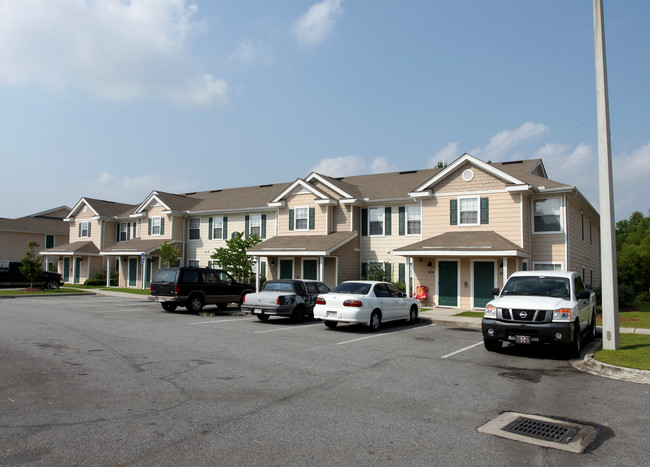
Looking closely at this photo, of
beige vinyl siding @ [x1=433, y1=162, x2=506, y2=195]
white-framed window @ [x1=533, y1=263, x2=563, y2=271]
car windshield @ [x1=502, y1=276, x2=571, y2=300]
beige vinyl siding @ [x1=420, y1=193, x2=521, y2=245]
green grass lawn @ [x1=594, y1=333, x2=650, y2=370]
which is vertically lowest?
green grass lawn @ [x1=594, y1=333, x2=650, y2=370]

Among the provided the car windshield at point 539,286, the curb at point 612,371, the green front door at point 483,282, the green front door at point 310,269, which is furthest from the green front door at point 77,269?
the curb at point 612,371

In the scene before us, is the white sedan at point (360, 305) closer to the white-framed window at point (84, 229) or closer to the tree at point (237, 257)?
the tree at point (237, 257)

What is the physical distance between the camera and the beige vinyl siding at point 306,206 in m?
28.2

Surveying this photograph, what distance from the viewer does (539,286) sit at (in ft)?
39.4

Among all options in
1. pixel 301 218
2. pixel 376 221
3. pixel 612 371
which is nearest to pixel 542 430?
pixel 612 371

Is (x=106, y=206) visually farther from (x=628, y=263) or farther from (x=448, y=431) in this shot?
(x=628, y=263)

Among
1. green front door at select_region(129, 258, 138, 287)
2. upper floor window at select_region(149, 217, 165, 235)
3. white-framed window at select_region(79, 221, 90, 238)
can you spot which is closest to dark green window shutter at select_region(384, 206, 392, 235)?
upper floor window at select_region(149, 217, 165, 235)

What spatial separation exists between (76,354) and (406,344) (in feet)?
25.0

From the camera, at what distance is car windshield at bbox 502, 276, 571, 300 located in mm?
11680

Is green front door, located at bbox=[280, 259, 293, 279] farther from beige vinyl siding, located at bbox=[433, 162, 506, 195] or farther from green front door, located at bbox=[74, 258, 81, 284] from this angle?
green front door, located at bbox=[74, 258, 81, 284]

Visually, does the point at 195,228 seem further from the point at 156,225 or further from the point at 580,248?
the point at 580,248

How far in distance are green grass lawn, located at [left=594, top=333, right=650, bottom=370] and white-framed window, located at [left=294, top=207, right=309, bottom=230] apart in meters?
18.9

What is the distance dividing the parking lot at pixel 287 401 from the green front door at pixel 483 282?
928 cm

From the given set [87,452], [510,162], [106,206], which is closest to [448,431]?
[87,452]
